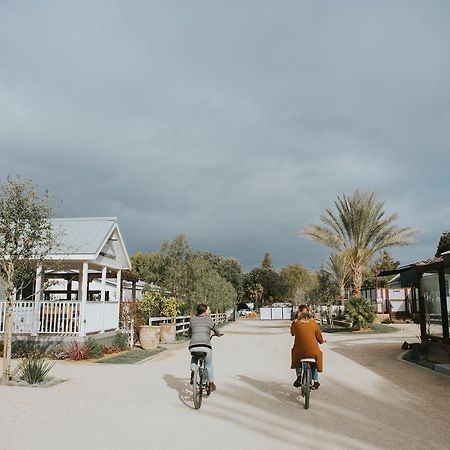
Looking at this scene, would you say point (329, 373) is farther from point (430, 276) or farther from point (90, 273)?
point (90, 273)

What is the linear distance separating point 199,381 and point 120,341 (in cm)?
928

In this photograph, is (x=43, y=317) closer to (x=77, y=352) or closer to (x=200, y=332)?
(x=77, y=352)

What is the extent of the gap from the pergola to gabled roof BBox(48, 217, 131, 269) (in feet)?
31.1

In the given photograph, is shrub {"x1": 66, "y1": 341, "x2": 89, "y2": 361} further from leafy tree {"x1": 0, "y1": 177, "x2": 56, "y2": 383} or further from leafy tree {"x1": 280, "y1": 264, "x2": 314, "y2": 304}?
leafy tree {"x1": 280, "y1": 264, "x2": 314, "y2": 304}

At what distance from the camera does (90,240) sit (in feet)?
49.9

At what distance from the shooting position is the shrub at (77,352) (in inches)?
517

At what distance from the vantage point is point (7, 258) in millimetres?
9758

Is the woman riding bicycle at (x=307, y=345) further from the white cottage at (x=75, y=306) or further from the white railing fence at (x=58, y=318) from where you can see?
the white railing fence at (x=58, y=318)

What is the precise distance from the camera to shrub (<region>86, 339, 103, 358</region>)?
44.0ft

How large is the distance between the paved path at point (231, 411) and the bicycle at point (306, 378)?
235 millimetres

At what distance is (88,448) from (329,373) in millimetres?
6985

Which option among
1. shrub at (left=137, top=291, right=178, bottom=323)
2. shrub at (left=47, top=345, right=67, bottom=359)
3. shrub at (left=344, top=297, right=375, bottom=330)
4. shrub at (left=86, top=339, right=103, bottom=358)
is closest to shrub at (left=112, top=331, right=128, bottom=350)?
shrub at (left=86, top=339, right=103, bottom=358)

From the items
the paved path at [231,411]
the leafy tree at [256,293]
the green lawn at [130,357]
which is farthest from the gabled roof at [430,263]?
the leafy tree at [256,293]

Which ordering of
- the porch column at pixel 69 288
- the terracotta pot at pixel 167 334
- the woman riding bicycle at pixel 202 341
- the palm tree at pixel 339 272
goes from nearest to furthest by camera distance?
the woman riding bicycle at pixel 202 341
the terracotta pot at pixel 167 334
the porch column at pixel 69 288
the palm tree at pixel 339 272
